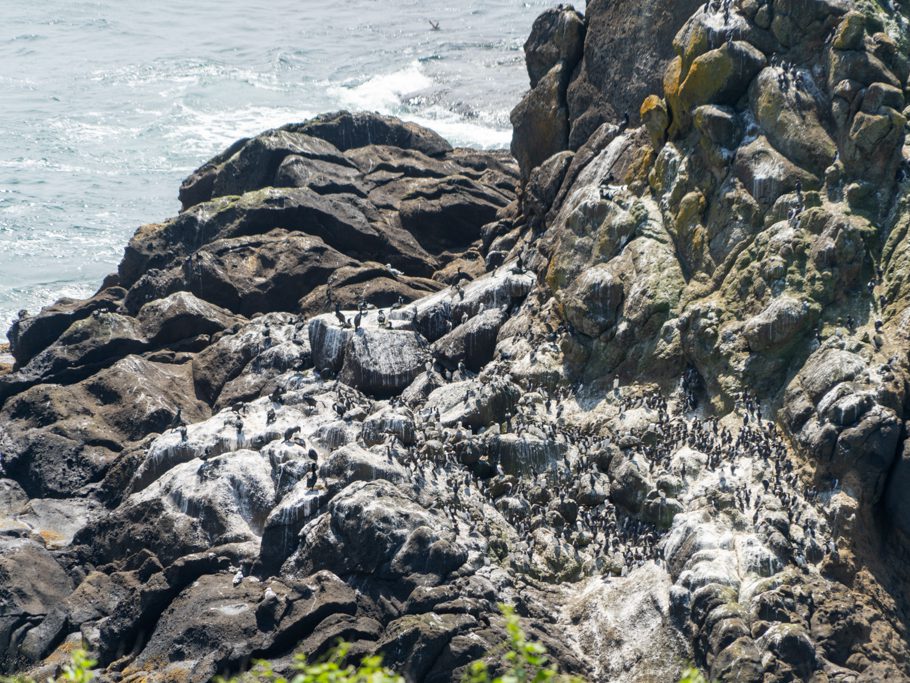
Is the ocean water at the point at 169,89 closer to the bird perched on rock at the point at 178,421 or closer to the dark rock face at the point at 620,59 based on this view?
the bird perched on rock at the point at 178,421

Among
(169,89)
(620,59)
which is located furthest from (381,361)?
(169,89)

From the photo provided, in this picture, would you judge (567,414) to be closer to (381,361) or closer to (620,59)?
(381,361)

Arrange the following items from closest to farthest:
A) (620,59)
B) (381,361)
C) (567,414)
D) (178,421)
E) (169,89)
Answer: (567,414), (178,421), (381,361), (620,59), (169,89)

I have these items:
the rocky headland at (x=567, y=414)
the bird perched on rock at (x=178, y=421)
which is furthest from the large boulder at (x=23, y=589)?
the bird perched on rock at (x=178, y=421)

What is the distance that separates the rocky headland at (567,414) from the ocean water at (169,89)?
95.6ft

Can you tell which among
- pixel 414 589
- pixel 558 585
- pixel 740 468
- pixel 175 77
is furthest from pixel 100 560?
pixel 175 77

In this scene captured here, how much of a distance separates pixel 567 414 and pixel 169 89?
8644 cm

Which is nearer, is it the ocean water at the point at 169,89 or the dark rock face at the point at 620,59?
the dark rock face at the point at 620,59

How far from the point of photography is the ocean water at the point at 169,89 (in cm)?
10069

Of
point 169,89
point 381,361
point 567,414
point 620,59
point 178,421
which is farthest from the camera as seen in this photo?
point 169,89

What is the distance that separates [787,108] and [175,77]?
297 feet

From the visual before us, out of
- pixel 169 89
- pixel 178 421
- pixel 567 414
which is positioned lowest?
pixel 178 421

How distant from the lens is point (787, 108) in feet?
166

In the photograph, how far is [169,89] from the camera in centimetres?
12744
